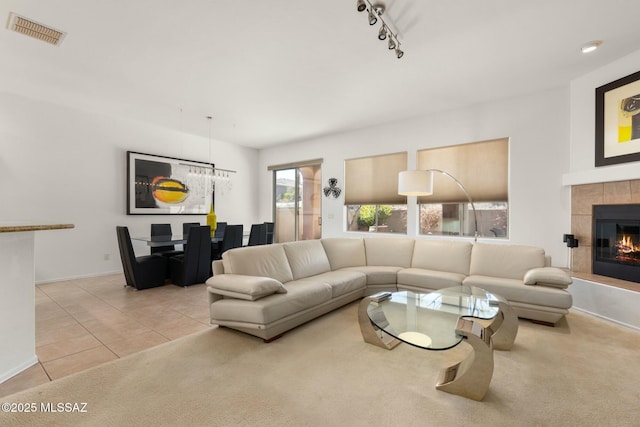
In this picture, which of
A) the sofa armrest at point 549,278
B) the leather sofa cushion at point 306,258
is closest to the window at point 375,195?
the leather sofa cushion at point 306,258

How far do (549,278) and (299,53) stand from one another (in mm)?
3478

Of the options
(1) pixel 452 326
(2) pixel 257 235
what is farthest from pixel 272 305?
(2) pixel 257 235

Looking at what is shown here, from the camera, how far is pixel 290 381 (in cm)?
199

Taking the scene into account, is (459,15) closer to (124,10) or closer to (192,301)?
(124,10)

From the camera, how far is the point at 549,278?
115 inches

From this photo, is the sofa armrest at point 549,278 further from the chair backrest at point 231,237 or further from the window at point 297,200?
the window at point 297,200

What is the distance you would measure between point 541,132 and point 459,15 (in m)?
2.57

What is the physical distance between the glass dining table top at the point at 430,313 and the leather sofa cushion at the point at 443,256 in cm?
94

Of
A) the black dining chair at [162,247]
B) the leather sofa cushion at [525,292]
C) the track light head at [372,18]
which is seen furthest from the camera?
the black dining chair at [162,247]

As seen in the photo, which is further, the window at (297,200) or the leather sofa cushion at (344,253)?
the window at (297,200)

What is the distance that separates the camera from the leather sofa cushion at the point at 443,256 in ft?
12.5

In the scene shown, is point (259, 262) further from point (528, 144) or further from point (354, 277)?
point (528, 144)

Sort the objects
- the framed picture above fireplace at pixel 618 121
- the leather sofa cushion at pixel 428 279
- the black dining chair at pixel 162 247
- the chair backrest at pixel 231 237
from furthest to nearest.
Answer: the black dining chair at pixel 162 247 → the chair backrest at pixel 231 237 → the leather sofa cushion at pixel 428 279 → the framed picture above fireplace at pixel 618 121

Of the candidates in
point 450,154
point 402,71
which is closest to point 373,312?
point 402,71
